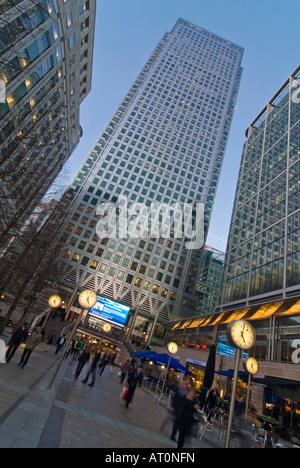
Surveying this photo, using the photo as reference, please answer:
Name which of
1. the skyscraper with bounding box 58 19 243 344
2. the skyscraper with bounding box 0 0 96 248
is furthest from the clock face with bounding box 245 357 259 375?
the skyscraper with bounding box 58 19 243 344

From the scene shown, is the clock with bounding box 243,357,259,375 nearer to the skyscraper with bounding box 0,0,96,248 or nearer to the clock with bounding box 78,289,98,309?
the clock with bounding box 78,289,98,309

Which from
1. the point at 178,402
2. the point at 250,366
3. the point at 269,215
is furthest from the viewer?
the point at 269,215

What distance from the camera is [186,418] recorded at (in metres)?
7.21

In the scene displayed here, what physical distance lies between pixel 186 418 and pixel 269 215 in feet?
135

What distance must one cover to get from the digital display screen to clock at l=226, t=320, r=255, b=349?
116ft

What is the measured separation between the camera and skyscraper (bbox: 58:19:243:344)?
62.9m

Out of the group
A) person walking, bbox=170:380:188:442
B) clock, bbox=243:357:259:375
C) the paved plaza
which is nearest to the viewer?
the paved plaza

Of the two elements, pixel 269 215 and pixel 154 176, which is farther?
pixel 154 176

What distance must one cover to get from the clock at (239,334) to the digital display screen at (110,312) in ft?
116

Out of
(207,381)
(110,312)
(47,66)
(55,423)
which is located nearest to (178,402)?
(55,423)

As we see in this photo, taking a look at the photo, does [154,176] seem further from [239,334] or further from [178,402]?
[178,402]

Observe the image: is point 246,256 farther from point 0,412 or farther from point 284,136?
point 0,412

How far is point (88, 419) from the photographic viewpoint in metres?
6.64

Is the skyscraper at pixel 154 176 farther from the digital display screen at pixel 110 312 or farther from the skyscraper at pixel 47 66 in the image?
the skyscraper at pixel 47 66
